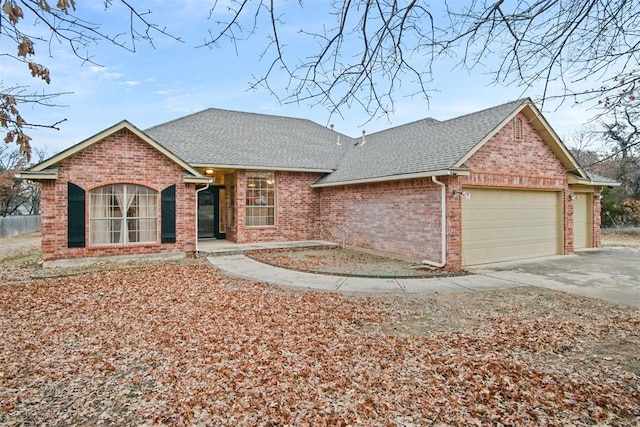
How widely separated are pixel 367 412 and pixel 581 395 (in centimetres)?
214

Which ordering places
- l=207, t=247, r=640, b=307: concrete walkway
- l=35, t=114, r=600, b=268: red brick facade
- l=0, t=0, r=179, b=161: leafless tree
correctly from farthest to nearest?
l=35, t=114, r=600, b=268: red brick facade
l=207, t=247, r=640, b=307: concrete walkway
l=0, t=0, r=179, b=161: leafless tree

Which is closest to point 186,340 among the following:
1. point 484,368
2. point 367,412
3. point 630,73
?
point 367,412

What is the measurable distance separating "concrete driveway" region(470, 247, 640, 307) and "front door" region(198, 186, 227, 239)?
418 inches

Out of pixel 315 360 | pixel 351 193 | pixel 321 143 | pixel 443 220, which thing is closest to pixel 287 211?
pixel 351 193

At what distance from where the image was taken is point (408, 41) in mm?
3533

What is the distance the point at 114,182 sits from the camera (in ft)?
35.9

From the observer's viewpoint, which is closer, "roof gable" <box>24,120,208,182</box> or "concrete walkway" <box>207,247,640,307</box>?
"concrete walkway" <box>207,247,640,307</box>

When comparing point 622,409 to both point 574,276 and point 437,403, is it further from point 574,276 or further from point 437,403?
point 574,276

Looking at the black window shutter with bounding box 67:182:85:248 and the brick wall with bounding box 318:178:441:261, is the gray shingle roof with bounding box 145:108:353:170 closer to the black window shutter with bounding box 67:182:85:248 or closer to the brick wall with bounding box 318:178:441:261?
the brick wall with bounding box 318:178:441:261

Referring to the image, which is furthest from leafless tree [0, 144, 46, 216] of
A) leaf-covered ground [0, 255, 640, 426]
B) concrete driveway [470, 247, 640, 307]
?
concrete driveway [470, 247, 640, 307]

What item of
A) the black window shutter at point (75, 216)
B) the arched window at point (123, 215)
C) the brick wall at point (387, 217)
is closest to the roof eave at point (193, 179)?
the arched window at point (123, 215)

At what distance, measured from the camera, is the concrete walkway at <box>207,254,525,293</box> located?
25.7ft

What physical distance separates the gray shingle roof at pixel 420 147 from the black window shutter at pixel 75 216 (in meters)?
8.42

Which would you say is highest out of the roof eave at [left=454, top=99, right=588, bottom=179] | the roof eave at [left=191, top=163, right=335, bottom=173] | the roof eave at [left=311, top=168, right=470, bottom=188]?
the roof eave at [left=454, top=99, right=588, bottom=179]
